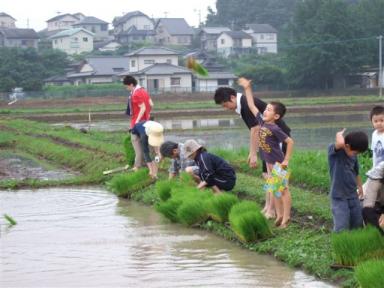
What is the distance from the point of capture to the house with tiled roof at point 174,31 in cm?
9219

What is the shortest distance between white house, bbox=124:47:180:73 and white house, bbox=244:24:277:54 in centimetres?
2166

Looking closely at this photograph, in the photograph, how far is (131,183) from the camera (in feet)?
38.4

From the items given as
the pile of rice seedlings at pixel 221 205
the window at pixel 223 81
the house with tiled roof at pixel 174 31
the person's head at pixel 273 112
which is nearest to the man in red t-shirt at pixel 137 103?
the pile of rice seedlings at pixel 221 205

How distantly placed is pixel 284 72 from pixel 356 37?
20.2ft

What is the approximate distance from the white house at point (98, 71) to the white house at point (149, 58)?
6.79 ft

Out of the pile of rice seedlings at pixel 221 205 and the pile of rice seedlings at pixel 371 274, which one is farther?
the pile of rice seedlings at pixel 221 205

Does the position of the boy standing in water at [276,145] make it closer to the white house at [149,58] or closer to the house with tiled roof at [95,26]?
the white house at [149,58]

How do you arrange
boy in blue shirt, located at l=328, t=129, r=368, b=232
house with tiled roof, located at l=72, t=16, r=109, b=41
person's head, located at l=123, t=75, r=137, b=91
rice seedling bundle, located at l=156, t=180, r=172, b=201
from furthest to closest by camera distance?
house with tiled roof, located at l=72, t=16, r=109, b=41 → person's head, located at l=123, t=75, r=137, b=91 → rice seedling bundle, located at l=156, t=180, r=172, b=201 → boy in blue shirt, located at l=328, t=129, r=368, b=232

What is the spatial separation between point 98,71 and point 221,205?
5920 centimetres

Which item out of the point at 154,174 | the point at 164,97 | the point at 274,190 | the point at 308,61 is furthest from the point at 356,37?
the point at 274,190

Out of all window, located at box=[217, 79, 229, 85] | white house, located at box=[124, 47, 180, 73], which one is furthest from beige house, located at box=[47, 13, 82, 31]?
window, located at box=[217, 79, 229, 85]

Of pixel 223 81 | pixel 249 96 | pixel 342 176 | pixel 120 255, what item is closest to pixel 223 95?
pixel 249 96

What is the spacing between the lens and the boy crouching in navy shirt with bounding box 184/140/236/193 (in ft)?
30.8

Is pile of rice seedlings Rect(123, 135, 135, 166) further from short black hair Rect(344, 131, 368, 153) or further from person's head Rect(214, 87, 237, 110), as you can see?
short black hair Rect(344, 131, 368, 153)
